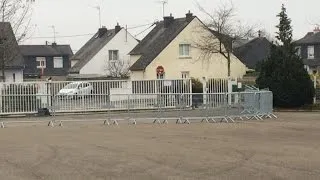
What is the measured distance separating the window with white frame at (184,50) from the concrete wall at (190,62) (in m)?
0.29

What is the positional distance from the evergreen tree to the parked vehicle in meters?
9.50

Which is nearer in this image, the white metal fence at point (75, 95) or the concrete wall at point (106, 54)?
the white metal fence at point (75, 95)

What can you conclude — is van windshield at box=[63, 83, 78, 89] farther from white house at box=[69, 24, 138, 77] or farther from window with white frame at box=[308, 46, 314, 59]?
window with white frame at box=[308, 46, 314, 59]

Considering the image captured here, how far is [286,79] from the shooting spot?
32938mm

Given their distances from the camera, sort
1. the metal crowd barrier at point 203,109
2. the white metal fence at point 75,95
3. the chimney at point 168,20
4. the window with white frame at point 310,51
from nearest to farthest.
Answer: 1. the metal crowd barrier at point 203,109
2. the white metal fence at point 75,95
3. the chimney at point 168,20
4. the window with white frame at point 310,51

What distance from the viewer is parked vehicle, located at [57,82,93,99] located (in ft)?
102

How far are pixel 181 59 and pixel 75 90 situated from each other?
82.9 feet

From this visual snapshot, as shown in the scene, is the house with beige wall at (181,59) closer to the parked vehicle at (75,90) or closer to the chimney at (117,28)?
the chimney at (117,28)

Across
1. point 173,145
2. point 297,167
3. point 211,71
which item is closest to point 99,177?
point 297,167

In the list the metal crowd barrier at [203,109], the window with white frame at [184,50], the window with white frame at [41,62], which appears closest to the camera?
the metal crowd barrier at [203,109]

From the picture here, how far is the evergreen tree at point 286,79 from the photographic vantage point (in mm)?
32750

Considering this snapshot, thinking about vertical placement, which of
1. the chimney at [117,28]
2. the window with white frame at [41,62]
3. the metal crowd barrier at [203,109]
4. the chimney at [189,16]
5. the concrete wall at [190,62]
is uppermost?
the chimney at [117,28]

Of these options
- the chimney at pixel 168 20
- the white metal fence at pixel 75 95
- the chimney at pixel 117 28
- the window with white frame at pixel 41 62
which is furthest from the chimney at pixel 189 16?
the window with white frame at pixel 41 62

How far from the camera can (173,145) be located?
628 inches
